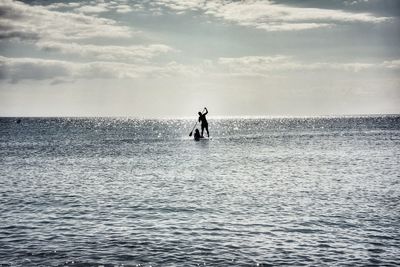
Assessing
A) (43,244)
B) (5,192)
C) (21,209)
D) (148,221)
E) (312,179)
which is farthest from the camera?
(312,179)

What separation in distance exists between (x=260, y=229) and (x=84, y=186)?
682 inches

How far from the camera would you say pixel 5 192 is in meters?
30.4

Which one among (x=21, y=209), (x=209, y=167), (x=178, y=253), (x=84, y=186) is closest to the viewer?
(x=178, y=253)

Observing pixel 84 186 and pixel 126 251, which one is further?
pixel 84 186

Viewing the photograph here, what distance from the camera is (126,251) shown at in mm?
16594

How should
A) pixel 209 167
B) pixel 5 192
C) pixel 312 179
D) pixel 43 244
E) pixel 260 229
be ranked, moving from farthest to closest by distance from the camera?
pixel 209 167, pixel 312 179, pixel 5 192, pixel 260 229, pixel 43 244

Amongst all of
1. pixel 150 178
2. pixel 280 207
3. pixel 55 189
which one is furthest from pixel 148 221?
pixel 150 178

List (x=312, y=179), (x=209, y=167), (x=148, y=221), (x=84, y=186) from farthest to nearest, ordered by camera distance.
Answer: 1. (x=209, y=167)
2. (x=312, y=179)
3. (x=84, y=186)
4. (x=148, y=221)

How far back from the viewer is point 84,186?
32.9 metres

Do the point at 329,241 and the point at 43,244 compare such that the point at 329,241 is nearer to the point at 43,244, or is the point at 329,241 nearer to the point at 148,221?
the point at 148,221

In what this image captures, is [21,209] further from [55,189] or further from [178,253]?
[178,253]

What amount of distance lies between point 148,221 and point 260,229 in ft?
17.5

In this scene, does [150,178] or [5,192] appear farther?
[150,178]

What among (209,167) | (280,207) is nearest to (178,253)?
(280,207)
